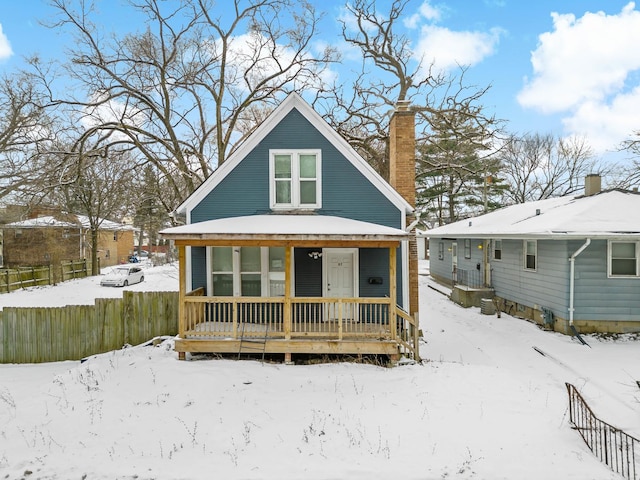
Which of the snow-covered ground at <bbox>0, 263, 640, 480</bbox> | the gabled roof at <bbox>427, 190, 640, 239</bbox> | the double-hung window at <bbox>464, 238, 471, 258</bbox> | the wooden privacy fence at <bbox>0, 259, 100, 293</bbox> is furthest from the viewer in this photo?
the wooden privacy fence at <bbox>0, 259, 100, 293</bbox>

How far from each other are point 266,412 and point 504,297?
12462 mm

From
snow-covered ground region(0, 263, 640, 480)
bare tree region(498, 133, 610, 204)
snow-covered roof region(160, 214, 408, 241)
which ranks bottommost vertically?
snow-covered ground region(0, 263, 640, 480)

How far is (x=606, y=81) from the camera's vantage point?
2380cm

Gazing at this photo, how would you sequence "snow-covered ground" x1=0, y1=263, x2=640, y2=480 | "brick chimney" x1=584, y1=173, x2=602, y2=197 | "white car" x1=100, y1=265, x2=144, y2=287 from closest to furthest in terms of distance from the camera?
"snow-covered ground" x1=0, y1=263, x2=640, y2=480, "brick chimney" x1=584, y1=173, x2=602, y2=197, "white car" x1=100, y1=265, x2=144, y2=287

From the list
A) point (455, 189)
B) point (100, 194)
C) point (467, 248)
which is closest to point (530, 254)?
point (467, 248)

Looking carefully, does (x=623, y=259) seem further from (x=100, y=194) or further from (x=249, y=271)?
(x=100, y=194)

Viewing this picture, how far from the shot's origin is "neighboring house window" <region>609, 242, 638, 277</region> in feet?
35.5

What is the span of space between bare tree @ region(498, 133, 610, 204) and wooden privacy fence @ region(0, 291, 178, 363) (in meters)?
32.2

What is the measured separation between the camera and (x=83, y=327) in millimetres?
10102

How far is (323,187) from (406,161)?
2.90m

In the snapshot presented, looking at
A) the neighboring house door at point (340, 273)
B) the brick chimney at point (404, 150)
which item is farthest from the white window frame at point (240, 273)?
the brick chimney at point (404, 150)

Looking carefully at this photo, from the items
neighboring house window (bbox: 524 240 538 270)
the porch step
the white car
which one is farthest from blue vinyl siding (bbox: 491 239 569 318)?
the white car

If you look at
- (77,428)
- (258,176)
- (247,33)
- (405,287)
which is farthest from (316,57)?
(77,428)

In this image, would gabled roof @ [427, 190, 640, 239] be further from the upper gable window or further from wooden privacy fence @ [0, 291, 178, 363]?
wooden privacy fence @ [0, 291, 178, 363]
